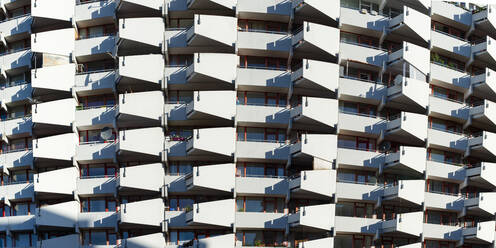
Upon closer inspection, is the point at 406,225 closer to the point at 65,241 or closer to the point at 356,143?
the point at 356,143

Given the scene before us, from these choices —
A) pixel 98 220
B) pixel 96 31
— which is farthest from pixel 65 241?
pixel 96 31

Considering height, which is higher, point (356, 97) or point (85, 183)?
point (356, 97)

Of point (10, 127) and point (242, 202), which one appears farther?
point (10, 127)

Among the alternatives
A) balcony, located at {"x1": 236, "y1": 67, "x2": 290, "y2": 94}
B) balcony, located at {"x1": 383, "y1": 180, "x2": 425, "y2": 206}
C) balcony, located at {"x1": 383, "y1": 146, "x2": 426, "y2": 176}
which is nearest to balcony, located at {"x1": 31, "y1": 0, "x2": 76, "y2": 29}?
balcony, located at {"x1": 236, "y1": 67, "x2": 290, "y2": 94}

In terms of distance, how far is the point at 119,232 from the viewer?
55.0 metres

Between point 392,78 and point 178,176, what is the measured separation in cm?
1868

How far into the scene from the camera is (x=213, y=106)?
177 feet

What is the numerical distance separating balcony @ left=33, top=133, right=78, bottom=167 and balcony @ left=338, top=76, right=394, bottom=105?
66.9 feet

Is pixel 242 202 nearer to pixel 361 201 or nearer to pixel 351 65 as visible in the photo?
pixel 361 201

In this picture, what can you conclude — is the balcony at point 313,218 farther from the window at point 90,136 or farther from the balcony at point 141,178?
the window at point 90,136

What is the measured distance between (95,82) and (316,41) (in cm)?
1695

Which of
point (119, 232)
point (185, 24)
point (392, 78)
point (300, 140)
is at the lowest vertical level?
point (119, 232)

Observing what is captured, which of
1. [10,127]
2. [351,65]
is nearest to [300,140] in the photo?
[351,65]

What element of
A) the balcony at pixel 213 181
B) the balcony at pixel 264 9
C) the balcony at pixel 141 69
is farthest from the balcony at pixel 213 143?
the balcony at pixel 264 9
